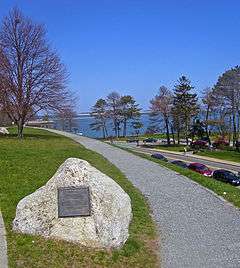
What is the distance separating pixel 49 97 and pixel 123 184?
70.6 ft

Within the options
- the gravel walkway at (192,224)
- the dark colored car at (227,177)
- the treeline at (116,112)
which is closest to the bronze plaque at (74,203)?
the gravel walkway at (192,224)

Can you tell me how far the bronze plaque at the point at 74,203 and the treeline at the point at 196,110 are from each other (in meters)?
58.2

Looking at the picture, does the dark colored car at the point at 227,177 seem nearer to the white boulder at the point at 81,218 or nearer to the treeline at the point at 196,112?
the white boulder at the point at 81,218

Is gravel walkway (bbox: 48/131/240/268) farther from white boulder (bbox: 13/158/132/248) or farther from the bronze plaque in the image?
the bronze plaque

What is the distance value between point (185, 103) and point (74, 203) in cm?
7328

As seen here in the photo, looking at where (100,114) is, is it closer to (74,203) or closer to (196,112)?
(196,112)

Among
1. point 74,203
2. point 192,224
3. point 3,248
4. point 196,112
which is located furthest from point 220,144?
point 3,248

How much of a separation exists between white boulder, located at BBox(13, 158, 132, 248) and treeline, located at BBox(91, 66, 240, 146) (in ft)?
190

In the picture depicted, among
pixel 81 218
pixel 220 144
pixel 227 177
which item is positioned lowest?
pixel 227 177

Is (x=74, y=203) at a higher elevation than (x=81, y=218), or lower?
higher

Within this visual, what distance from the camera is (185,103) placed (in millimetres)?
80625

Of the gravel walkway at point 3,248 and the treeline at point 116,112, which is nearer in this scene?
the gravel walkway at point 3,248

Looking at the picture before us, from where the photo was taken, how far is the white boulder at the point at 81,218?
8.24 m

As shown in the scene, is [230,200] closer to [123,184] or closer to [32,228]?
[123,184]
